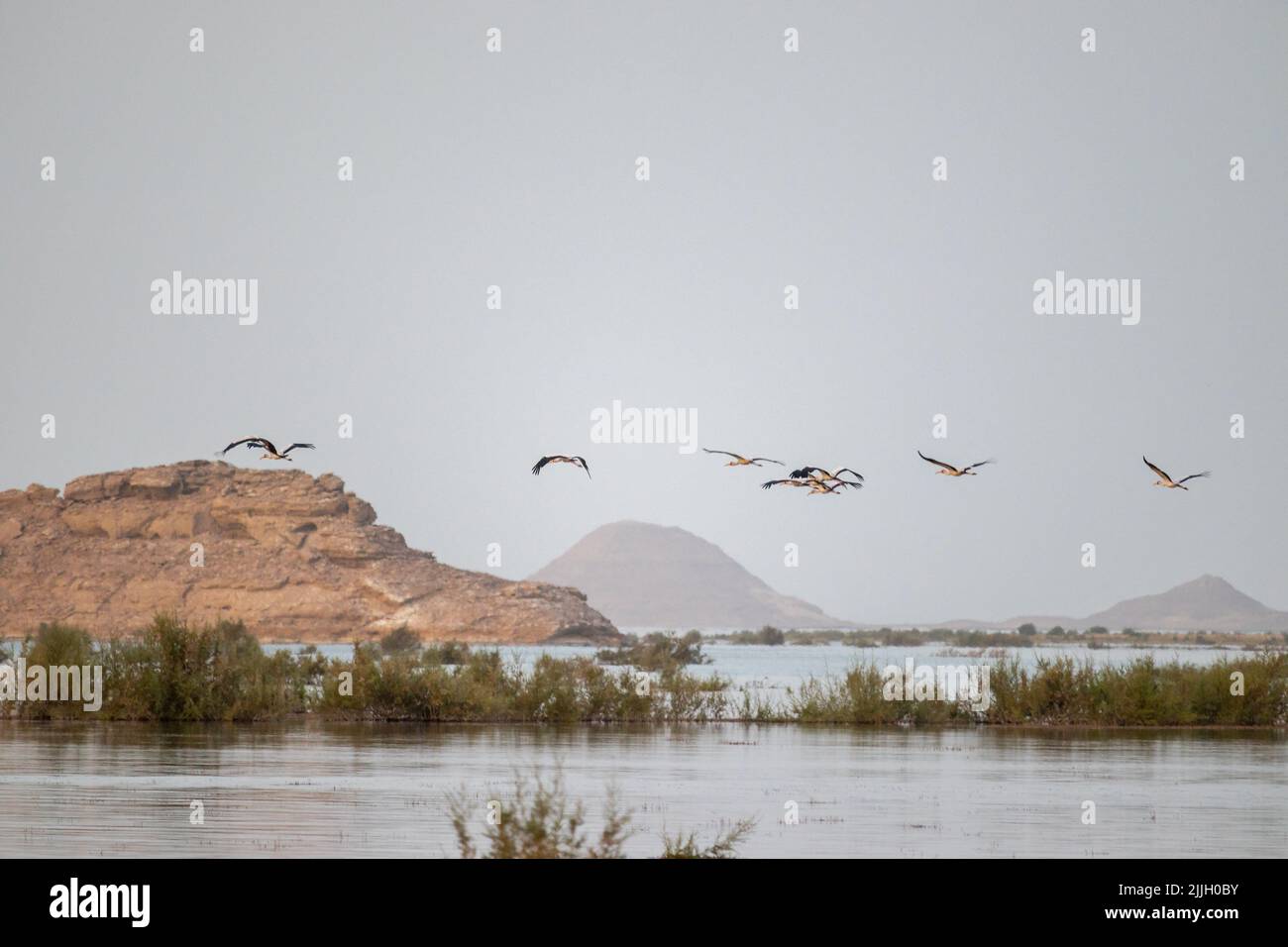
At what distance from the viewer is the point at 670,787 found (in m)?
19.9

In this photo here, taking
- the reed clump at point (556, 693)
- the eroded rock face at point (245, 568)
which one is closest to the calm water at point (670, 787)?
the reed clump at point (556, 693)

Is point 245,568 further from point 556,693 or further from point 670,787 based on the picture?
point 670,787

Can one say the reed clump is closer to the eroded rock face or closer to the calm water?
the calm water

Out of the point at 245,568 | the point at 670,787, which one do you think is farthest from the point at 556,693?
the point at 245,568

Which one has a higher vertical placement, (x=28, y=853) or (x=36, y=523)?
(x=36, y=523)

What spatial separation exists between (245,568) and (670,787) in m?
93.6

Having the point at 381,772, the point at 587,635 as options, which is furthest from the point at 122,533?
the point at 381,772

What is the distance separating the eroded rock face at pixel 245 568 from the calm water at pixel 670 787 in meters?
74.1

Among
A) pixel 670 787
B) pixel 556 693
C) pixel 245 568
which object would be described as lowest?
pixel 670 787

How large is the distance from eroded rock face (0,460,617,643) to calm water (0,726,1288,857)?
74093mm
